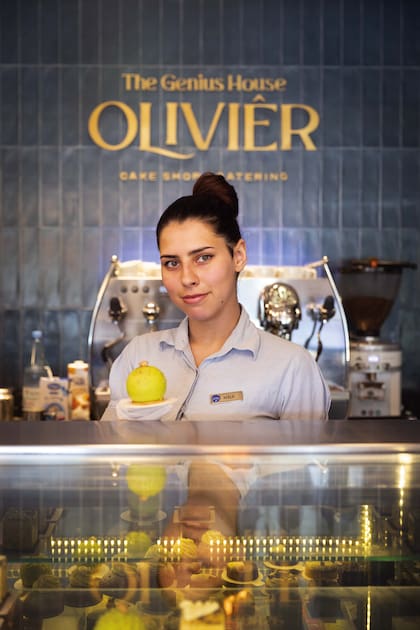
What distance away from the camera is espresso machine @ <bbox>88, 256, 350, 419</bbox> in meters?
3.49

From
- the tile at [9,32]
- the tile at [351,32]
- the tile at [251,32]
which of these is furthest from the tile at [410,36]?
the tile at [9,32]

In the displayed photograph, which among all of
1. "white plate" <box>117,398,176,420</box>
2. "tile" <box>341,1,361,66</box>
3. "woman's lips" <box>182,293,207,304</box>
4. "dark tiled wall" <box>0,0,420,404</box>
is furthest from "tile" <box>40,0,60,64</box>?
"white plate" <box>117,398,176,420</box>

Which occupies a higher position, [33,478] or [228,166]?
Answer: [228,166]

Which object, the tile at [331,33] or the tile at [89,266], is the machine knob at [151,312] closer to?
the tile at [89,266]

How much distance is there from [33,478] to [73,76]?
3911 mm

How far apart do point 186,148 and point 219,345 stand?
2818 millimetres

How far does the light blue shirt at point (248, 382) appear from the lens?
188 cm

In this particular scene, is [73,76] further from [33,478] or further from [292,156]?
[33,478]

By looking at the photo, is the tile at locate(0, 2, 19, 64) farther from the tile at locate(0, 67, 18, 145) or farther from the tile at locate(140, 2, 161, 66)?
the tile at locate(140, 2, 161, 66)

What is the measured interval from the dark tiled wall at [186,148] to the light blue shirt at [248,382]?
2686 millimetres

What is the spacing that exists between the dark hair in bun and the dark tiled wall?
260 cm

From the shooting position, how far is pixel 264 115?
181 inches

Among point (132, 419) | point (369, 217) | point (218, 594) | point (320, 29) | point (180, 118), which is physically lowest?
point (218, 594)

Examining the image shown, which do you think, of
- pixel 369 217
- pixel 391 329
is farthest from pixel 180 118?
pixel 391 329
